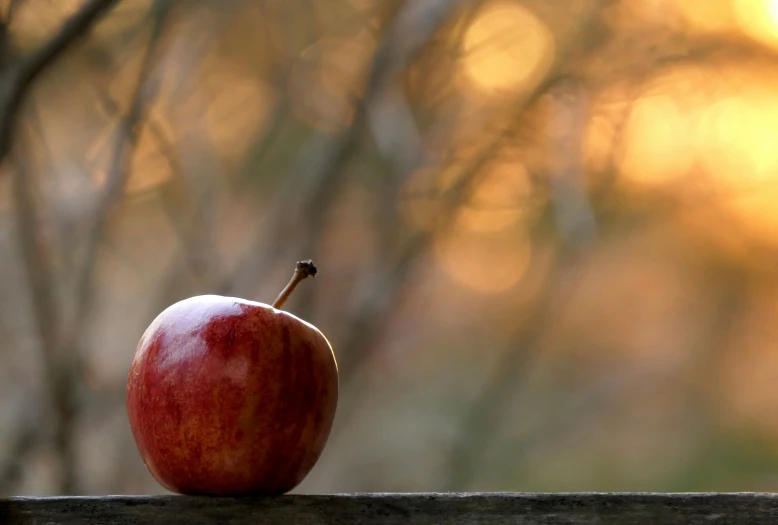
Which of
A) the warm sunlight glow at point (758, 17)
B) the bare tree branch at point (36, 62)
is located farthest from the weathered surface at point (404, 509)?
the warm sunlight glow at point (758, 17)

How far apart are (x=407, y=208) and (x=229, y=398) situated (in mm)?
1889

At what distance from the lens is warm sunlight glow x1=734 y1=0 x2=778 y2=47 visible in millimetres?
2730

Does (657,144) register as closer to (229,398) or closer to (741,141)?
(741,141)

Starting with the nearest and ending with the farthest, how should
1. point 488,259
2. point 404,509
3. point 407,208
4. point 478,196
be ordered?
point 404,509 < point 407,208 < point 478,196 < point 488,259

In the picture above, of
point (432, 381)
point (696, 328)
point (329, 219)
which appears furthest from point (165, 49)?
point (696, 328)

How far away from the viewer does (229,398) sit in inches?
24.9

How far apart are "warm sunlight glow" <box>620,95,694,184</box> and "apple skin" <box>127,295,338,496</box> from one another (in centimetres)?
251

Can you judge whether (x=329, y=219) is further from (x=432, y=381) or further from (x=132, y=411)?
(x=432, y=381)

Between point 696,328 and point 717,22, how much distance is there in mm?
1900

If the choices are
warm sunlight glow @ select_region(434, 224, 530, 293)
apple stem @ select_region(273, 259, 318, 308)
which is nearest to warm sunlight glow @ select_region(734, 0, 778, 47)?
warm sunlight glow @ select_region(434, 224, 530, 293)

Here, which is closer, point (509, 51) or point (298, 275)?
point (298, 275)

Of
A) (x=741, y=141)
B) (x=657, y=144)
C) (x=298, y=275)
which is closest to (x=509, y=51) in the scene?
(x=657, y=144)

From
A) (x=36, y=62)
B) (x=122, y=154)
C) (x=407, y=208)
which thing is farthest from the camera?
(x=407, y=208)

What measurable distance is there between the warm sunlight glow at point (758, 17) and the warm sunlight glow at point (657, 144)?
31 centimetres
